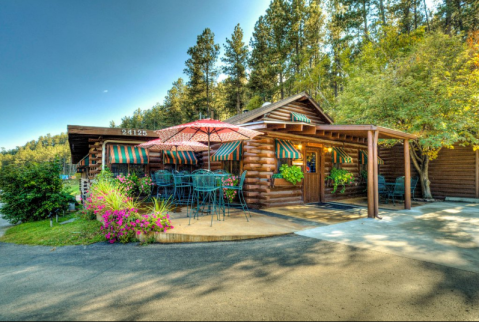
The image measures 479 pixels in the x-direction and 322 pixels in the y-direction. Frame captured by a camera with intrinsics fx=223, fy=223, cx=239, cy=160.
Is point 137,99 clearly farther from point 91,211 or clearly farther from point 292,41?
point 91,211

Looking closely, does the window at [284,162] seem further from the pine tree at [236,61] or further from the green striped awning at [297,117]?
the pine tree at [236,61]

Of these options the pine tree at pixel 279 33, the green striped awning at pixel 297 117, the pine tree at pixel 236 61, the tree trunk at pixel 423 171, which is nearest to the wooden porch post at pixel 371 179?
the green striped awning at pixel 297 117

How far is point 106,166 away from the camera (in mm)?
8422

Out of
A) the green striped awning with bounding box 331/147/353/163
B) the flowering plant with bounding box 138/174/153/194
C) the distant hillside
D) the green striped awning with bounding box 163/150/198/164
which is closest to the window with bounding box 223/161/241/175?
the green striped awning with bounding box 163/150/198/164

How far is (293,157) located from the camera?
25.9ft

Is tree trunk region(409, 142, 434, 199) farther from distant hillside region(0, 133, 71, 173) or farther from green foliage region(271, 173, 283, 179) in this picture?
distant hillside region(0, 133, 71, 173)

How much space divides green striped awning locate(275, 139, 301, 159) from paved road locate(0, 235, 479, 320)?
4.24 m

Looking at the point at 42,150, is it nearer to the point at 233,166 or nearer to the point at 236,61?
the point at 236,61

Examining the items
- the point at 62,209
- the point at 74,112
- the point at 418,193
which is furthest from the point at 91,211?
the point at 74,112

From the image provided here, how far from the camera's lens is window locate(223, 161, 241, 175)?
8.55m

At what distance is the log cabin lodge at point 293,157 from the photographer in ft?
24.2

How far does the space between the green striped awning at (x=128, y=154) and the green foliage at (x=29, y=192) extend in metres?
2.29

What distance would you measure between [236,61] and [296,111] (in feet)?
52.7

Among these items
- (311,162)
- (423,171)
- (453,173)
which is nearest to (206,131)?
(311,162)
